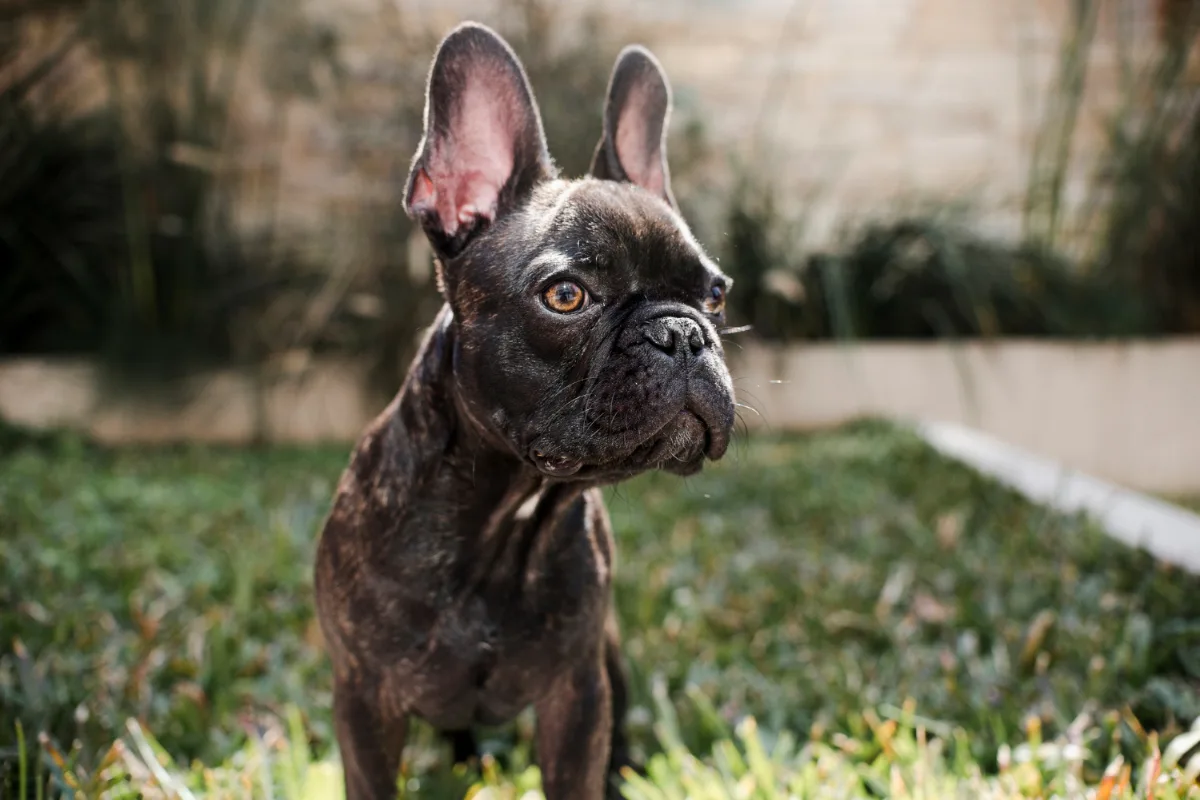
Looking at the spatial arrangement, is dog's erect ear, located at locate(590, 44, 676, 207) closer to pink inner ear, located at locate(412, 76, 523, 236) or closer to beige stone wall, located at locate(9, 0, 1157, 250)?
pink inner ear, located at locate(412, 76, 523, 236)

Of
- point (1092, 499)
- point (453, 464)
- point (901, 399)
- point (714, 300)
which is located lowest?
point (901, 399)

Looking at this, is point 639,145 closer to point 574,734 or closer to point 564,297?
point 564,297

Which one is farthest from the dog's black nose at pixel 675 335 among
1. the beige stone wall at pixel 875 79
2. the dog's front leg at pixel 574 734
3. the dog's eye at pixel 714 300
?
the beige stone wall at pixel 875 79

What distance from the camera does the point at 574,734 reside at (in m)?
1.44

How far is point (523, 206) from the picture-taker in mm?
1411

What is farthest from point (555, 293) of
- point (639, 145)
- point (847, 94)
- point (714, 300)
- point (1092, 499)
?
point (847, 94)

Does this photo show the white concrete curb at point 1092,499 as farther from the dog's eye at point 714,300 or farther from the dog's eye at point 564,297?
the dog's eye at point 564,297

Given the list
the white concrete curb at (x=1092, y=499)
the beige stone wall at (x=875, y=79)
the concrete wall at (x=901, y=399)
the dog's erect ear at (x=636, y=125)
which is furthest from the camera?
the beige stone wall at (x=875, y=79)

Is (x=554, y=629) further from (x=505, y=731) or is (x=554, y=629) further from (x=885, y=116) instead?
(x=885, y=116)

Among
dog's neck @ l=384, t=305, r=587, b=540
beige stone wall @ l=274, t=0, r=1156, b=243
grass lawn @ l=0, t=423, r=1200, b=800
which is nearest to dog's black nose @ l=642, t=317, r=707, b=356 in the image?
dog's neck @ l=384, t=305, r=587, b=540

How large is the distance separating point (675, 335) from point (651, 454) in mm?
157

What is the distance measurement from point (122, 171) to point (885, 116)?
17.1 feet

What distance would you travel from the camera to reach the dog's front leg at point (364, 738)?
4.69ft

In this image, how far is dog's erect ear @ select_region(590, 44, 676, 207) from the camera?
1.60m
